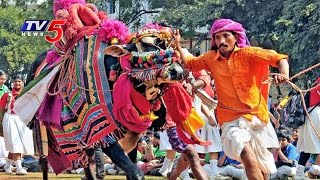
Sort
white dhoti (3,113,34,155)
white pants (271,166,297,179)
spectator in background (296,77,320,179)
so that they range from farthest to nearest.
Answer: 1. white dhoti (3,113,34,155)
2. spectator in background (296,77,320,179)
3. white pants (271,166,297,179)

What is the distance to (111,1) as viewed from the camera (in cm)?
3133

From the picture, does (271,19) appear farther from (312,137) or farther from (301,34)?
(312,137)

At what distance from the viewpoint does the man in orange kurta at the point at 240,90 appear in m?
8.03

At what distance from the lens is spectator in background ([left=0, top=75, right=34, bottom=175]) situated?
14141 millimetres

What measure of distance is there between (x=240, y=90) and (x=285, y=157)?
188 inches

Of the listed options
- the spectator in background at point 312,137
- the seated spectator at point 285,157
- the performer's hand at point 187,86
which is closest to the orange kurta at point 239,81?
the performer's hand at point 187,86

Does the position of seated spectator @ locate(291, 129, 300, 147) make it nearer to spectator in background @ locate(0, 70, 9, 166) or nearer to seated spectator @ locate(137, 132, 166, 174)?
seated spectator @ locate(137, 132, 166, 174)

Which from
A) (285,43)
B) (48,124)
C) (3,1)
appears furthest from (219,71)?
(3,1)

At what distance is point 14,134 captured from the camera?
1475cm

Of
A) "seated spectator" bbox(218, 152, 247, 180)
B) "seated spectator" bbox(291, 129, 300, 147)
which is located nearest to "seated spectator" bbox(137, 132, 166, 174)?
"seated spectator" bbox(218, 152, 247, 180)

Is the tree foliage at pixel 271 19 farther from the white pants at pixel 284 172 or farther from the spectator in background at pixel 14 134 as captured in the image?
the white pants at pixel 284 172

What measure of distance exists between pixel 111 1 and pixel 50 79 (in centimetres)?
2252

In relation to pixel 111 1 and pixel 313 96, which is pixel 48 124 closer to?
pixel 313 96

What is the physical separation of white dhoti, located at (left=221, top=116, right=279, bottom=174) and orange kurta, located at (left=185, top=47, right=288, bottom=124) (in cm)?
7
